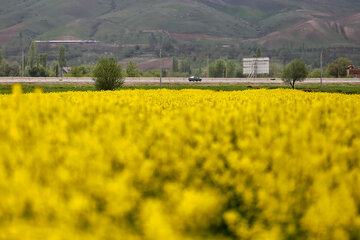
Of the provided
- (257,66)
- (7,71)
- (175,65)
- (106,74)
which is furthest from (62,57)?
(106,74)

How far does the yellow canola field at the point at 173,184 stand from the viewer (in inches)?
139

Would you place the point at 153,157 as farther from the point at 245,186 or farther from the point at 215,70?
the point at 215,70

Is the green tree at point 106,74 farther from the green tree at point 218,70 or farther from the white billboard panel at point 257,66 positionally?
the green tree at point 218,70

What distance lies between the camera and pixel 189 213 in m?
3.56

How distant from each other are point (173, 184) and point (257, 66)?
85383mm

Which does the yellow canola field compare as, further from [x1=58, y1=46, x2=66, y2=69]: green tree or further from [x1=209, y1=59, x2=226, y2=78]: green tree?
[x1=58, y1=46, x2=66, y2=69]: green tree

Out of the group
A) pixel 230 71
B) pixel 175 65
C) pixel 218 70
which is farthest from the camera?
pixel 175 65

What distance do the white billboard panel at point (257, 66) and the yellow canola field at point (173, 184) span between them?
80.7 metres

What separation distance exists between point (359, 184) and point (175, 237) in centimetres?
273

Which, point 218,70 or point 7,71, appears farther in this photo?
point 218,70

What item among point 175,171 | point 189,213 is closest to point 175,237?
point 189,213

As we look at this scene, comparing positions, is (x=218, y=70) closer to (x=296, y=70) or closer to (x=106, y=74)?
(x=296, y=70)

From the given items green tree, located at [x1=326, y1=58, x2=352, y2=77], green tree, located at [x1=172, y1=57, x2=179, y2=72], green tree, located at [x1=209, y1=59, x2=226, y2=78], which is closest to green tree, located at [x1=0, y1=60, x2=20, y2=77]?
green tree, located at [x1=209, y1=59, x2=226, y2=78]

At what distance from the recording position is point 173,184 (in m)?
4.45
